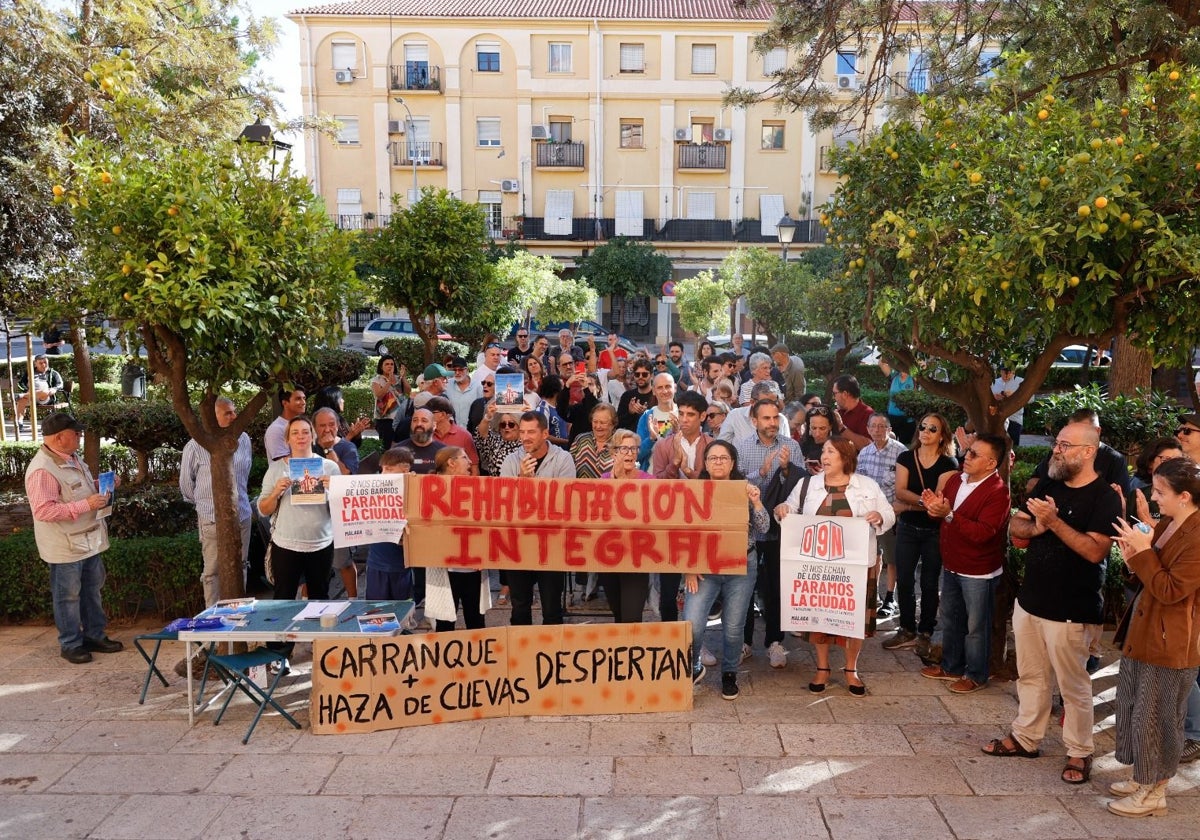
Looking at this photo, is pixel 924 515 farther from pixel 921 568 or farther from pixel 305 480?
pixel 305 480

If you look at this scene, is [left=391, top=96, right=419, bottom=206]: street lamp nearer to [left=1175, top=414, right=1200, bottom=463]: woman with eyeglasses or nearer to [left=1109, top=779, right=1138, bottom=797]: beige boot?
[left=1175, top=414, right=1200, bottom=463]: woman with eyeglasses

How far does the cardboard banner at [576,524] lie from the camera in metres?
6.45

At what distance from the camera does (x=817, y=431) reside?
8109 millimetres

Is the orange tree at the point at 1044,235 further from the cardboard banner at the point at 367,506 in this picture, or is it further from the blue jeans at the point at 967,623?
the cardboard banner at the point at 367,506

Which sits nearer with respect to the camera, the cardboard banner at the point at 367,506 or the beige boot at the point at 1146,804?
the beige boot at the point at 1146,804

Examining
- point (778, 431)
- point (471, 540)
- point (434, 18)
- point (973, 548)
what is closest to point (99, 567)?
point (471, 540)

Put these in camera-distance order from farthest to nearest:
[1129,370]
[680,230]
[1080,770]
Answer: [680,230] < [1129,370] < [1080,770]

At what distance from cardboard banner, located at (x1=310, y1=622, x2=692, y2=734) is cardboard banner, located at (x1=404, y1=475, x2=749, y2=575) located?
0.47m

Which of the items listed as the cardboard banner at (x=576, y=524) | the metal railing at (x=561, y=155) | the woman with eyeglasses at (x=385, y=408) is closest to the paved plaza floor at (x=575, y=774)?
the cardboard banner at (x=576, y=524)

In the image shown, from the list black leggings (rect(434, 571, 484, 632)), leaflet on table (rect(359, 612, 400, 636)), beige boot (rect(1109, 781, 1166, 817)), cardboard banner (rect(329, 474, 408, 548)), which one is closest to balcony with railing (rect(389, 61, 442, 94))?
cardboard banner (rect(329, 474, 408, 548))

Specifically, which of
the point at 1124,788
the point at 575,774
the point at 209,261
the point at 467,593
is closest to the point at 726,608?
the point at 575,774

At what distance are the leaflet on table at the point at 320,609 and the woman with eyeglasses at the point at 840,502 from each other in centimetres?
292

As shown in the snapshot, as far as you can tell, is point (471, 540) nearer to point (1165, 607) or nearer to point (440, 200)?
point (1165, 607)

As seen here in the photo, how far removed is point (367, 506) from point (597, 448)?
186 cm
